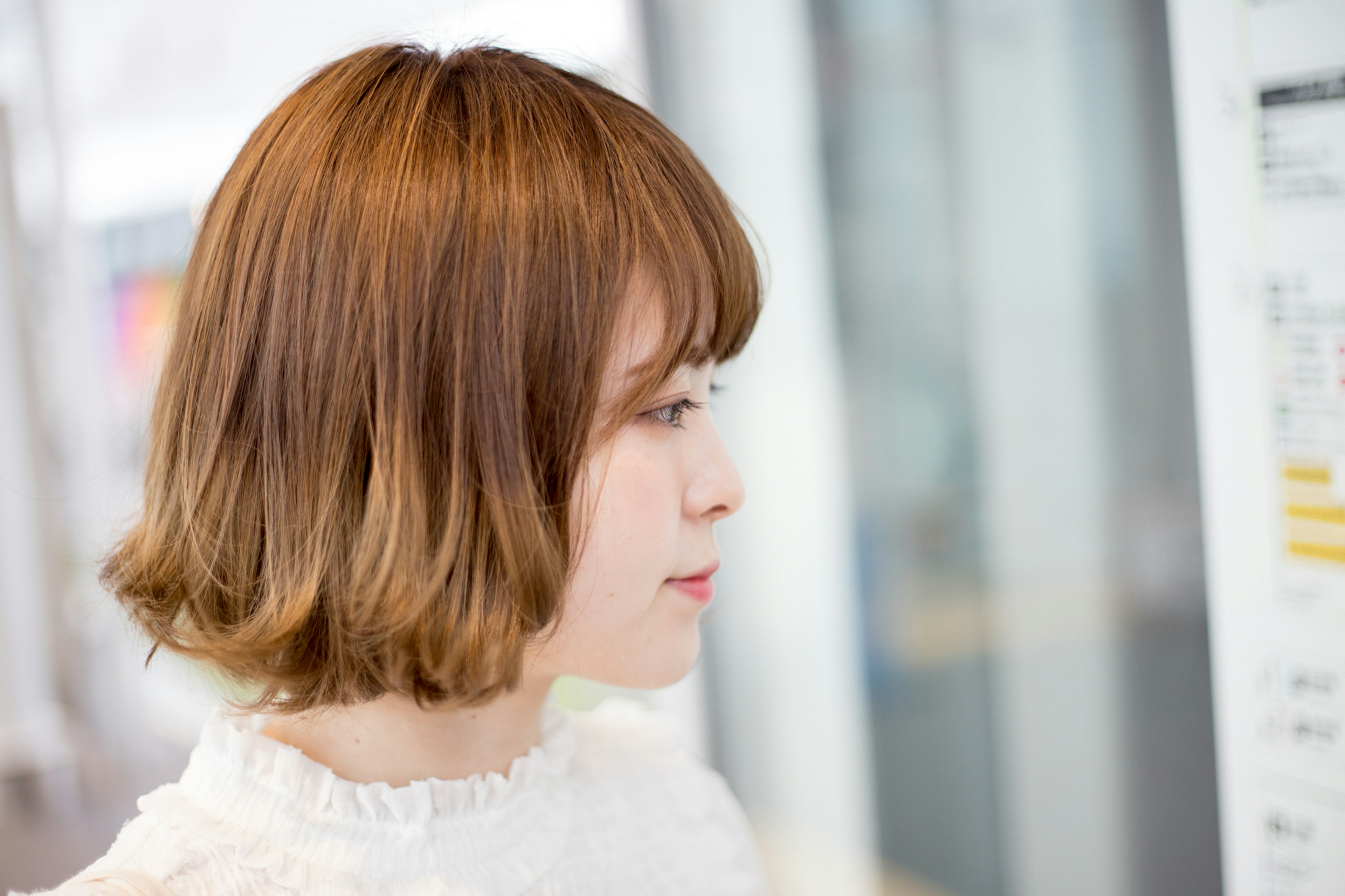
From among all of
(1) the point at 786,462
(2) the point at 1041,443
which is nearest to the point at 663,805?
(2) the point at 1041,443

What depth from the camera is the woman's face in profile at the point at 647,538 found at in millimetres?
662

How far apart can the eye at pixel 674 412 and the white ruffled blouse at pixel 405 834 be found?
0.29 m

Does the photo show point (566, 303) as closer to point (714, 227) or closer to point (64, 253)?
point (714, 227)

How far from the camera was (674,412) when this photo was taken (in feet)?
2.29

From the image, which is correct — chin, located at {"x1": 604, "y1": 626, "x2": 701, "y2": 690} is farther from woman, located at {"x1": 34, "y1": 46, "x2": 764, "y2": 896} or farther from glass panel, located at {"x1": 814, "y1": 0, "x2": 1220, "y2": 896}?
glass panel, located at {"x1": 814, "y1": 0, "x2": 1220, "y2": 896}

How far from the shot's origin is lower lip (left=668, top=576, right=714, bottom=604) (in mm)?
721

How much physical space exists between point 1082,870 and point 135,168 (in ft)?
10.0

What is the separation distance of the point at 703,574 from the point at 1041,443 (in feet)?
2.17

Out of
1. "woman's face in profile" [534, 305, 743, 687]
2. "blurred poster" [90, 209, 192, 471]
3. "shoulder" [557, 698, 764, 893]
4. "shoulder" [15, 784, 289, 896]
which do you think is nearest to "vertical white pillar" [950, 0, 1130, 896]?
"shoulder" [557, 698, 764, 893]

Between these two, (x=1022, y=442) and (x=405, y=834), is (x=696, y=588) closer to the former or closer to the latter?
(x=405, y=834)

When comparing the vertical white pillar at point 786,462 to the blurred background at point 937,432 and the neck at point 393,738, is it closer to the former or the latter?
the blurred background at point 937,432

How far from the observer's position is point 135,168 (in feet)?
9.70

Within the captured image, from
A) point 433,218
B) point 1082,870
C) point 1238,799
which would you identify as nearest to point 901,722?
point 1082,870

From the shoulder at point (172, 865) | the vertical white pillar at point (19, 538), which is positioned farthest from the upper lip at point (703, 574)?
the vertical white pillar at point (19, 538)
